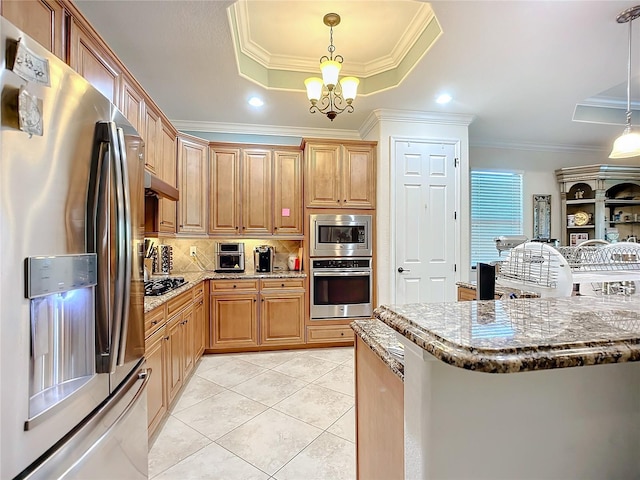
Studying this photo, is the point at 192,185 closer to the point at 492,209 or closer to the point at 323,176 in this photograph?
the point at 323,176

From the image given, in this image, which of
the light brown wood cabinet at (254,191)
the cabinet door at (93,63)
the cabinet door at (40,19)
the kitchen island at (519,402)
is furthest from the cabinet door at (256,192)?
the kitchen island at (519,402)

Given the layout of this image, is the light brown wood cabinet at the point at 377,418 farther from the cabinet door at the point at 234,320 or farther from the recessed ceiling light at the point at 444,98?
the recessed ceiling light at the point at 444,98

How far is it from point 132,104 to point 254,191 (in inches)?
64.8

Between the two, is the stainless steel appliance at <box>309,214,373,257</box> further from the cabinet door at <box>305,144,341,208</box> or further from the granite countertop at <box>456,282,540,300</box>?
the granite countertop at <box>456,282,540,300</box>

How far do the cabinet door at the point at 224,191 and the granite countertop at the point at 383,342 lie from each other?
271 cm

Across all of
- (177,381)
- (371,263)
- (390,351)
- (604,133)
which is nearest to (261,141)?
(371,263)

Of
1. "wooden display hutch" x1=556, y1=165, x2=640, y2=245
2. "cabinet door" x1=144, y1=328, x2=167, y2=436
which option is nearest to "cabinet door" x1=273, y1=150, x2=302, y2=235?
"cabinet door" x1=144, y1=328, x2=167, y2=436

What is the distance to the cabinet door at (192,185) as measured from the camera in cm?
340

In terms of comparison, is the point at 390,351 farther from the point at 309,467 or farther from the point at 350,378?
the point at 350,378

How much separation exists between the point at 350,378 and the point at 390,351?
2.07m

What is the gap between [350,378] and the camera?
2873 millimetres

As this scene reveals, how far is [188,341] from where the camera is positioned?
8.92 ft

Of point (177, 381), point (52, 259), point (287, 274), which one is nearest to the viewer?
point (52, 259)

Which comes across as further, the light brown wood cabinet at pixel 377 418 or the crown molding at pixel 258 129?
the crown molding at pixel 258 129
